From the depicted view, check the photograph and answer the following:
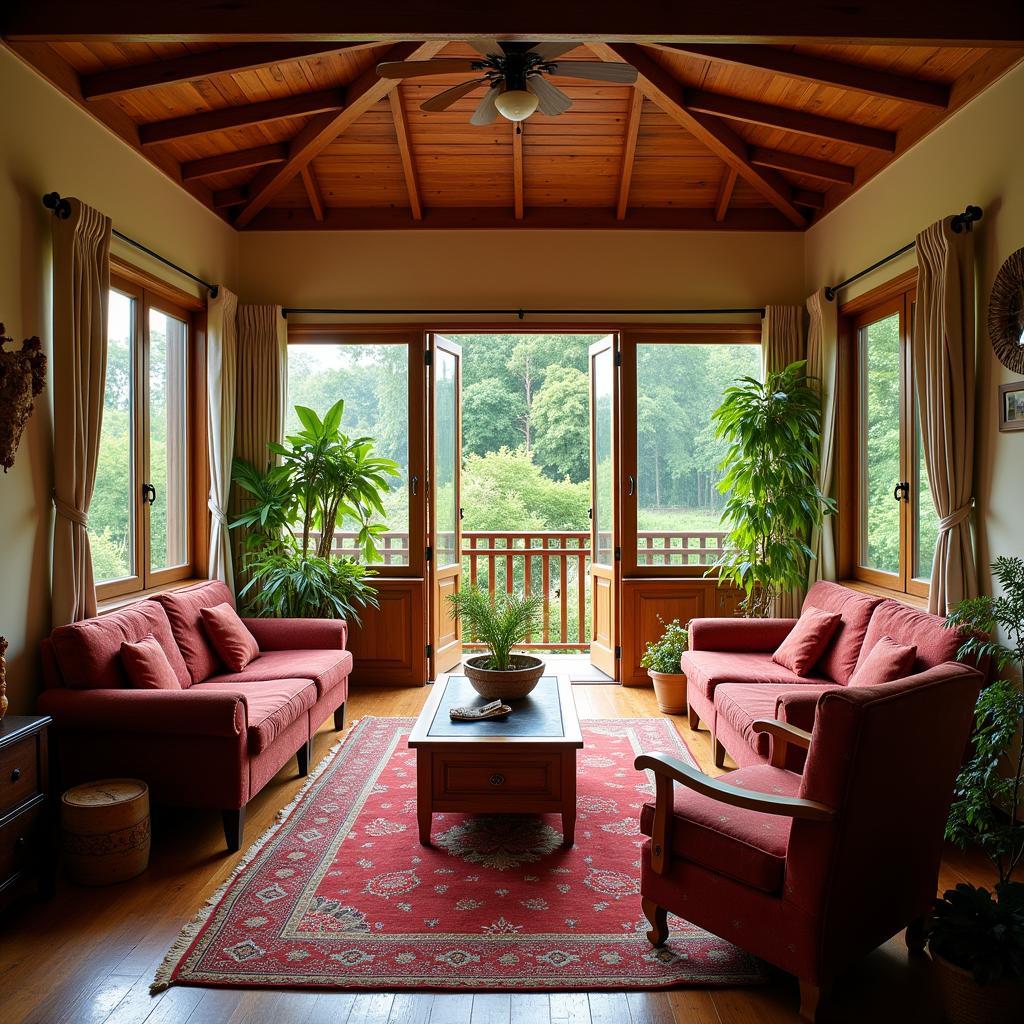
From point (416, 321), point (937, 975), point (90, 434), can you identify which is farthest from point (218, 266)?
point (937, 975)

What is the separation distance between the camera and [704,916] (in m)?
2.37

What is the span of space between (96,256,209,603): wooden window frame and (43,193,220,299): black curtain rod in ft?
0.36

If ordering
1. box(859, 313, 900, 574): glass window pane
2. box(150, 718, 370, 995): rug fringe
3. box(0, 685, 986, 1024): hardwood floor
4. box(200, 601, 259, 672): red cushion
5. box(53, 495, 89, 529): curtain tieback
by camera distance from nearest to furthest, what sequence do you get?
box(0, 685, 986, 1024): hardwood floor < box(150, 718, 370, 995): rug fringe < box(53, 495, 89, 529): curtain tieback < box(200, 601, 259, 672): red cushion < box(859, 313, 900, 574): glass window pane

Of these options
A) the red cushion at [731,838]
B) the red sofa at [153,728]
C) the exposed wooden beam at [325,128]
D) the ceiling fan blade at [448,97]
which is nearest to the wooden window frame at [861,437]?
the red cushion at [731,838]

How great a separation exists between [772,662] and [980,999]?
8.04 ft

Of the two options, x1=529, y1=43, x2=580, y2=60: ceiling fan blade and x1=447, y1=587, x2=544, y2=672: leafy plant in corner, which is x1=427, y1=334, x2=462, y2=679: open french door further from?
x1=529, y1=43, x2=580, y2=60: ceiling fan blade

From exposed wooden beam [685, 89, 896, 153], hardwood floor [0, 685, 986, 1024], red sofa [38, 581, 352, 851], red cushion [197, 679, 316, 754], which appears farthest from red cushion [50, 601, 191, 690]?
exposed wooden beam [685, 89, 896, 153]

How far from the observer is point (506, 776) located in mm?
3205

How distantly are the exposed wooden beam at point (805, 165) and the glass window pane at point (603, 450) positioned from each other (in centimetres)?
159

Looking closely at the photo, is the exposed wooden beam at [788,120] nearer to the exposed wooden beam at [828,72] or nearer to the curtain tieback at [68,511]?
the exposed wooden beam at [828,72]

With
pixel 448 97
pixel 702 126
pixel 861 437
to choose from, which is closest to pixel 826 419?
pixel 861 437

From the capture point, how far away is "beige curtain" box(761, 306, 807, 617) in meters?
5.70

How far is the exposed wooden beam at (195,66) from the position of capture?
3863mm

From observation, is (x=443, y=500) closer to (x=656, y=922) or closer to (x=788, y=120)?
(x=788, y=120)
